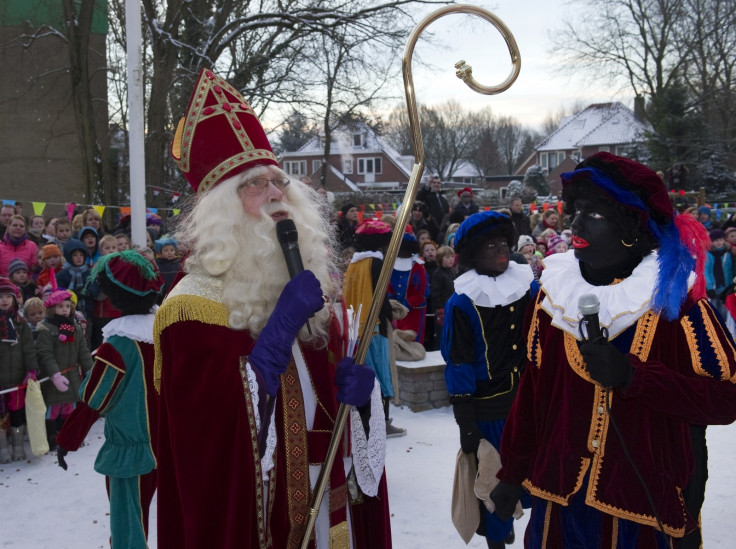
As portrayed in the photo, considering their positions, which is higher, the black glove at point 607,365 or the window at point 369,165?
the window at point 369,165

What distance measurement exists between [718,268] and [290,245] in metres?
9.91

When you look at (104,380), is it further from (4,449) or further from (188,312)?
(4,449)

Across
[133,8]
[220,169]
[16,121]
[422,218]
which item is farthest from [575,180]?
[16,121]

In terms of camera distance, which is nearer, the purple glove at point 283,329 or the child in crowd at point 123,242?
the purple glove at point 283,329

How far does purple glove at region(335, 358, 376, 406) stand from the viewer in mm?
2361

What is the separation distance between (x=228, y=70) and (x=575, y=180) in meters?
14.5

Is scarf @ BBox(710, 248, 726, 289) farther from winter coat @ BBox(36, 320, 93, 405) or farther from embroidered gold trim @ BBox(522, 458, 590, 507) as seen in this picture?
embroidered gold trim @ BBox(522, 458, 590, 507)

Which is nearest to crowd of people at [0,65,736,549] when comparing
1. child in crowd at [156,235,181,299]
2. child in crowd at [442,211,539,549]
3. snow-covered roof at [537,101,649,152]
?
child in crowd at [442,211,539,549]

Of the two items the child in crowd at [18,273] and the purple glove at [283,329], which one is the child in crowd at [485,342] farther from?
the child in crowd at [18,273]

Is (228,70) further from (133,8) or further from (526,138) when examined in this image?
(526,138)

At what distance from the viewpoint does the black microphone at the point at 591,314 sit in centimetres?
214

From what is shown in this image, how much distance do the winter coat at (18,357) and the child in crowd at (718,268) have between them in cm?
902

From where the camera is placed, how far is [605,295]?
2379 mm

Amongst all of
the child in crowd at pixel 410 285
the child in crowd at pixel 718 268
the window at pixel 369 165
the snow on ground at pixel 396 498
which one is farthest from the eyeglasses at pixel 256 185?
the window at pixel 369 165
